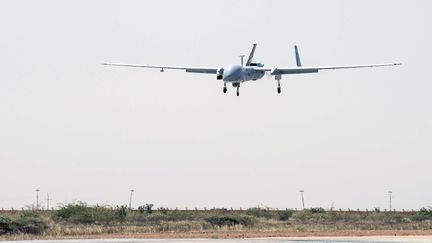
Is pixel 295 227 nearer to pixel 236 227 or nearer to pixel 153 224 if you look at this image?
pixel 236 227

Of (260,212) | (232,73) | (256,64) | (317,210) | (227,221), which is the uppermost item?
(256,64)

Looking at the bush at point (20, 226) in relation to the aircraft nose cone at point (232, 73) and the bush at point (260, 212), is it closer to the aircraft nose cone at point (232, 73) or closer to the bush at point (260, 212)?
the aircraft nose cone at point (232, 73)

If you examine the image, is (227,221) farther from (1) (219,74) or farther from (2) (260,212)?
(2) (260,212)

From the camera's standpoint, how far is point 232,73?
352 feet

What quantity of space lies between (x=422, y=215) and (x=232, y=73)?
3677 cm

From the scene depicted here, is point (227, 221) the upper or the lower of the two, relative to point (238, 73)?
lower

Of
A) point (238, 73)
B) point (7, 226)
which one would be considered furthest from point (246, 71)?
point (7, 226)

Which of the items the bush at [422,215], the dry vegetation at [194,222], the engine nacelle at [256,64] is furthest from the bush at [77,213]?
the bush at [422,215]

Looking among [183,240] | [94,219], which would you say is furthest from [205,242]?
[94,219]

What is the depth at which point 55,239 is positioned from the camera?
89.7 meters

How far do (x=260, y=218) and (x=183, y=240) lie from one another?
151 feet

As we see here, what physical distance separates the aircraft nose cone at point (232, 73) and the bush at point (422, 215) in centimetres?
3287

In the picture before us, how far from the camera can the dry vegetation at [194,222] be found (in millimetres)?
100750

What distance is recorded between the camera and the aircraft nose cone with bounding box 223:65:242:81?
107312 mm
